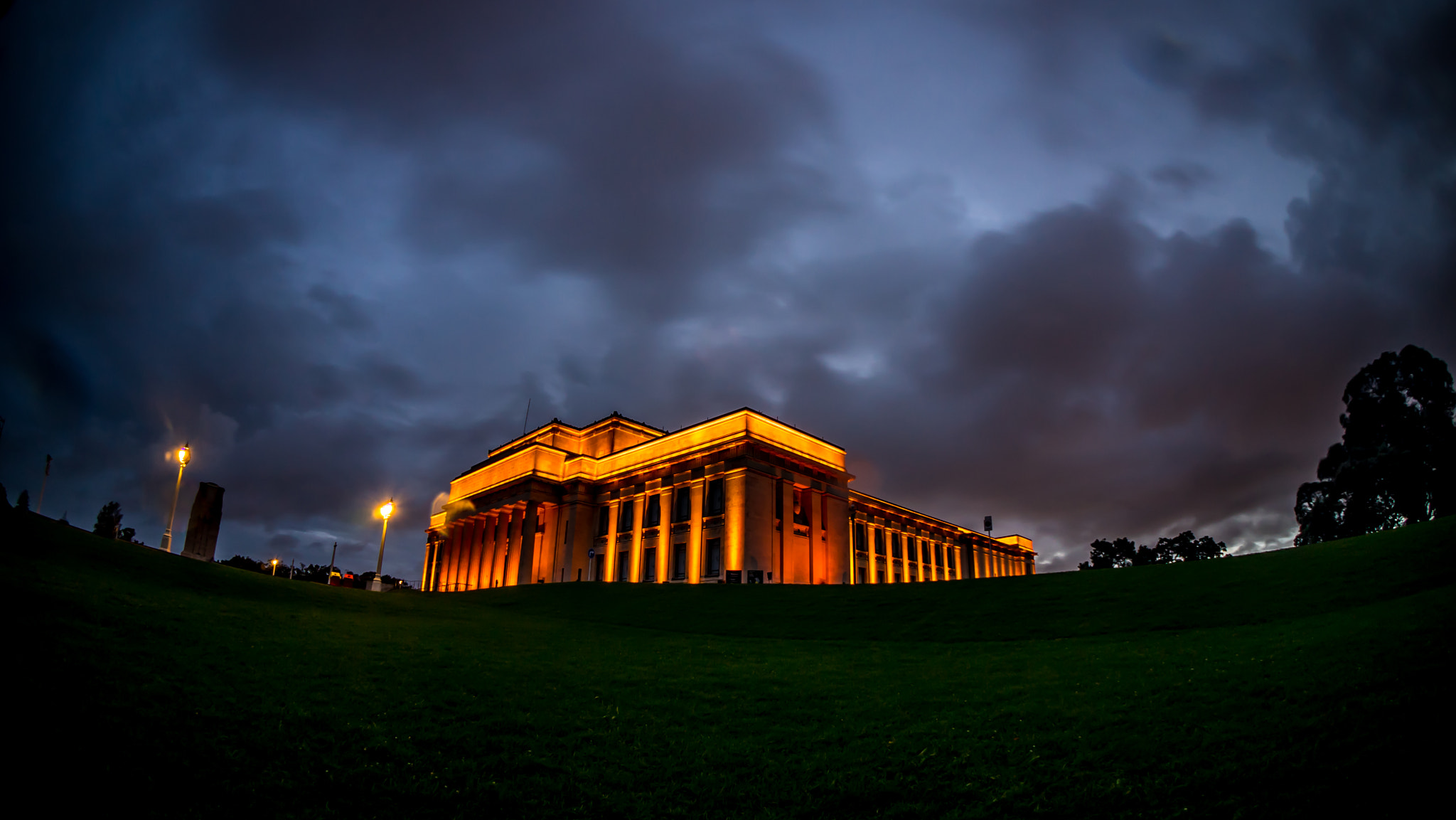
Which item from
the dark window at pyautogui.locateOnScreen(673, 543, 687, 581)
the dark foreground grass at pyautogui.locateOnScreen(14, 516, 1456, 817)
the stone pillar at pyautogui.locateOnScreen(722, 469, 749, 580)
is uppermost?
the stone pillar at pyautogui.locateOnScreen(722, 469, 749, 580)

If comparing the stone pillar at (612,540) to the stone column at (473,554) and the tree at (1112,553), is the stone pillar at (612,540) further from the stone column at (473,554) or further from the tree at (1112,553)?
the tree at (1112,553)

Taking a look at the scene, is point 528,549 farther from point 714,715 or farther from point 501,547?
point 714,715

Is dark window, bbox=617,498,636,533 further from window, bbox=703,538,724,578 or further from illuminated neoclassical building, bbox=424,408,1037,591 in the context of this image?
window, bbox=703,538,724,578

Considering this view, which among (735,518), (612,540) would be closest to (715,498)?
(735,518)

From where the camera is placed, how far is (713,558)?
6200 cm

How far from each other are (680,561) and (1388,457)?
54.7 meters

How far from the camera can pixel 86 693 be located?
912cm

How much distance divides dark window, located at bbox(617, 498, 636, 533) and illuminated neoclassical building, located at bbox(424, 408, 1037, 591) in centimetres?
15

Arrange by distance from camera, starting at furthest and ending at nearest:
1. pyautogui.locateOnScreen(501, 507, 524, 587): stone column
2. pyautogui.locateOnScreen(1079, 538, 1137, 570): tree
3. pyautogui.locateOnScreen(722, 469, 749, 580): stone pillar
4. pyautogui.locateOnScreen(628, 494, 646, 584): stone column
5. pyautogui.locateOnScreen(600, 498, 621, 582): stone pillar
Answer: pyautogui.locateOnScreen(1079, 538, 1137, 570): tree < pyautogui.locateOnScreen(501, 507, 524, 587): stone column < pyautogui.locateOnScreen(600, 498, 621, 582): stone pillar < pyautogui.locateOnScreen(628, 494, 646, 584): stone column < pyautogui.locateOnScreen(722, 469, 749, 580): stone pillar

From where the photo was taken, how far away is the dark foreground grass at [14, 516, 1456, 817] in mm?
8000

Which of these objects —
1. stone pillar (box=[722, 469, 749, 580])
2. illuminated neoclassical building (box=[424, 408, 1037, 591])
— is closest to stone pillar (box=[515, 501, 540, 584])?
illuminated neoclassical building (box=[424, 408, 1037, 591])

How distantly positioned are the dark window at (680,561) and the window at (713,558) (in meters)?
2.84

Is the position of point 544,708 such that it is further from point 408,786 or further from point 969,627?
point 969,627

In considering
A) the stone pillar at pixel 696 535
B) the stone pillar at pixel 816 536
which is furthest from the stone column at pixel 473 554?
the stone pillar at pixel 816 536
